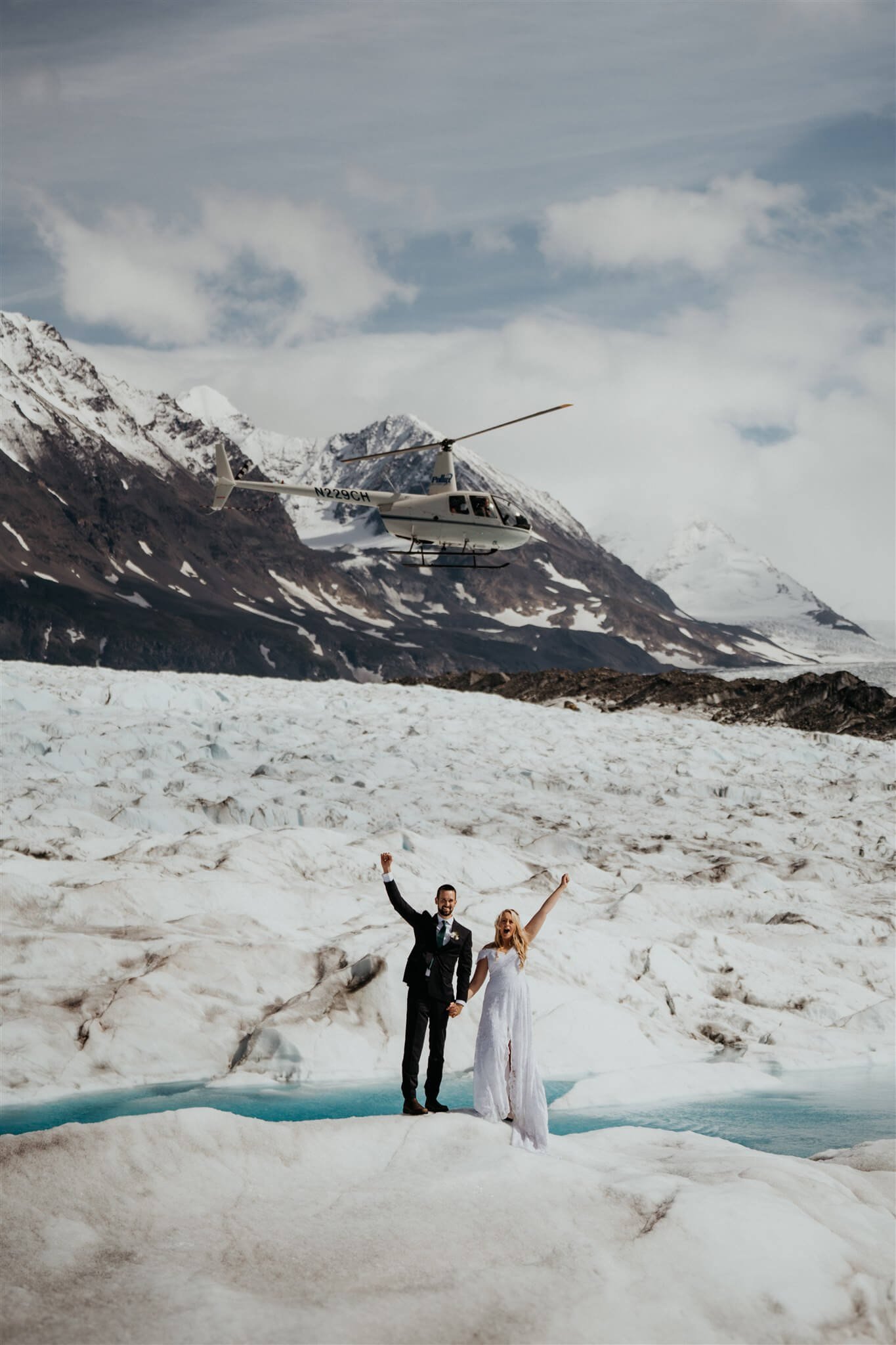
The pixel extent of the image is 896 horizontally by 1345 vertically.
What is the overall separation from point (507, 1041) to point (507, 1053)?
9 centimetres

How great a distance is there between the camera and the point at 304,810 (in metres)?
25.2

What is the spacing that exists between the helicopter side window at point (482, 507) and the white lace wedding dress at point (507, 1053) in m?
21.6

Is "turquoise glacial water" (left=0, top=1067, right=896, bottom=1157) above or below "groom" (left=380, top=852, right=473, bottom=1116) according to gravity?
below

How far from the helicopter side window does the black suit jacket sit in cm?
2128

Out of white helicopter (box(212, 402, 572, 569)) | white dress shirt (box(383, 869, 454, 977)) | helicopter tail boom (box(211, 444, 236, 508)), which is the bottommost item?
white dress shirt (box(383, 869, 454, 977))

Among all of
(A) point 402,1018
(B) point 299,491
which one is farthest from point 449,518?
(A) point 402,1018

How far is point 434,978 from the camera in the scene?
788 centimetres

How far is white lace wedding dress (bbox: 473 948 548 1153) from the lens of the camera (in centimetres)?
750

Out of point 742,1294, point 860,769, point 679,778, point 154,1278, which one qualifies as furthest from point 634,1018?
point 860,769

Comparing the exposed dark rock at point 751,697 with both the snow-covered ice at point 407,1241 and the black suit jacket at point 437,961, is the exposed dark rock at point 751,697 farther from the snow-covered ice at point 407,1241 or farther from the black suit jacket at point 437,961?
the snow-covered ice at point 407,1241

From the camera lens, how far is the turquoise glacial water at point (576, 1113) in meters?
11.6

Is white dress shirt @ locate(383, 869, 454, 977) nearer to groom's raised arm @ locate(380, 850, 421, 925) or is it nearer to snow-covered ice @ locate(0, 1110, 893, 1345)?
groom's raised arm @ locate(380, 850, 421, 925)

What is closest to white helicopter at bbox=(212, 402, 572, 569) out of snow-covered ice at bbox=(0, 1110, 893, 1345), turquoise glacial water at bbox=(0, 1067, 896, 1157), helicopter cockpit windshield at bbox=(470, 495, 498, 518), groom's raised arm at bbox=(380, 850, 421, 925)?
helicopter cockpit windshield at bbox=(470, 495, 498, 518)

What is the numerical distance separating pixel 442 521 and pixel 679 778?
1079 centimetres
